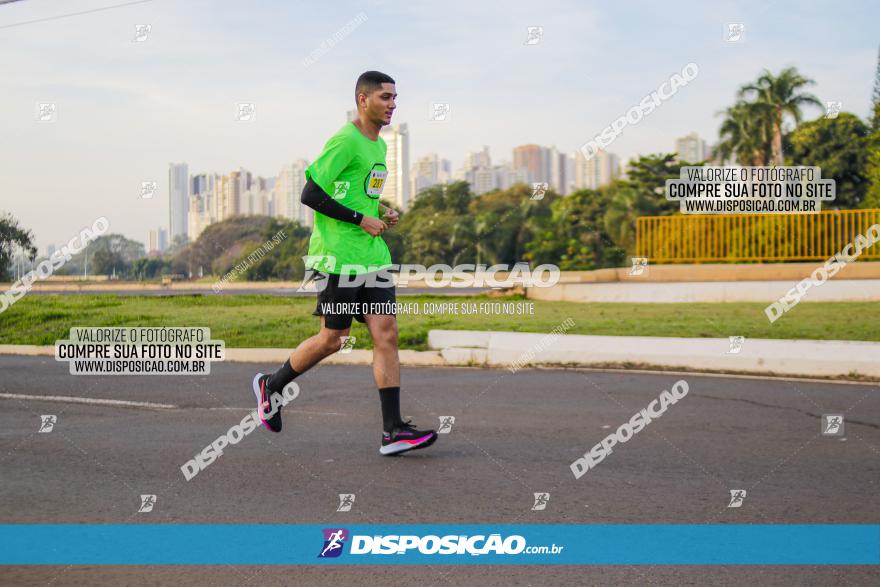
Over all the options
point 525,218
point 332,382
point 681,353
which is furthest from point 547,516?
point 525,218

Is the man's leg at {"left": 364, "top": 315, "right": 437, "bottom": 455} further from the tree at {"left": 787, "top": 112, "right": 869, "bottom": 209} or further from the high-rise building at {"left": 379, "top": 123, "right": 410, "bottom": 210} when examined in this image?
the tree at {"left": 787, "top": 112, "right": 869, "bottom": 209}

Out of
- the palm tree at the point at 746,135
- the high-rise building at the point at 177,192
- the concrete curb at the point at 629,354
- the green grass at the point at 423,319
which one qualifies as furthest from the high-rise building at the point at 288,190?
the concrete curb at the point at 629,354

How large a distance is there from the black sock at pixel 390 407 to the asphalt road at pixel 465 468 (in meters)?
0.23

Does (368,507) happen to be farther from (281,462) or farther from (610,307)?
(610,307)

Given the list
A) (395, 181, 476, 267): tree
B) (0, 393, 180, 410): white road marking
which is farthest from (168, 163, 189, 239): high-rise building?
(395, 181, 476, 267): tree

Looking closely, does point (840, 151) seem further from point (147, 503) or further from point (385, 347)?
point (147, 503)

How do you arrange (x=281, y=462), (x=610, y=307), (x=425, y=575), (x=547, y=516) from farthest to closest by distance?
(x=610, y=307), (x=281, y=462), (x=547, y=516), (x=425, y=575)

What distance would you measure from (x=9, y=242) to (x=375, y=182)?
12.5m

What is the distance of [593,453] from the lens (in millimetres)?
5402

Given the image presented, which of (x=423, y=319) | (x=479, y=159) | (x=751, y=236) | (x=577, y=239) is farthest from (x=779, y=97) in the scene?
(x=479, y=159)

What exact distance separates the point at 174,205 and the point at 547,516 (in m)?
20.7

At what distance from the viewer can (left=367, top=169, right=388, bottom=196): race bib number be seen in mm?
5598

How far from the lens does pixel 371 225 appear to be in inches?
214

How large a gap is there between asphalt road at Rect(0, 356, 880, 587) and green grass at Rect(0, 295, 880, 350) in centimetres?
316
